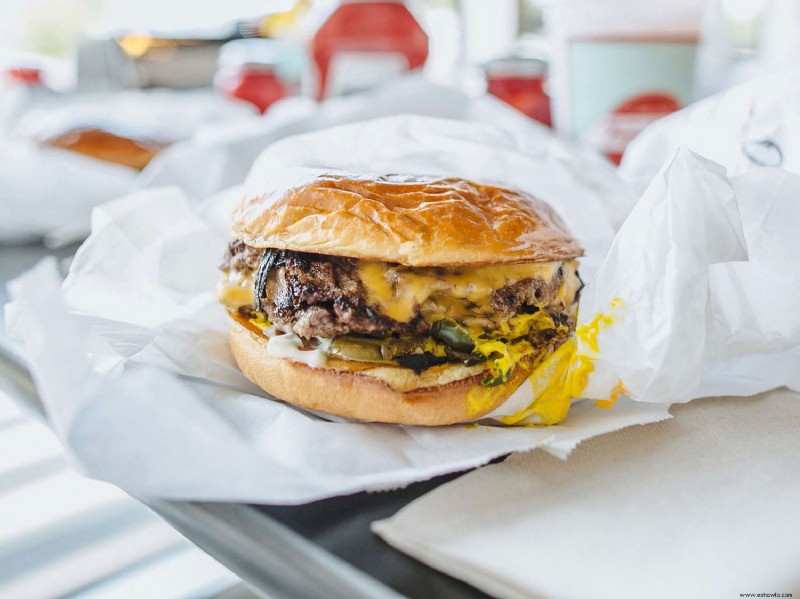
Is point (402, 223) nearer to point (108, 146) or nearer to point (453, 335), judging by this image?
point (453, 335)

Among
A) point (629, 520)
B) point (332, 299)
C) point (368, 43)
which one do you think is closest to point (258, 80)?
point (368, 43)

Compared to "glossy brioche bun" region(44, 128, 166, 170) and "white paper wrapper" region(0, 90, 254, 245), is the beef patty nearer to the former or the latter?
"white paper wrapper" region(0, 90, 254, 245)

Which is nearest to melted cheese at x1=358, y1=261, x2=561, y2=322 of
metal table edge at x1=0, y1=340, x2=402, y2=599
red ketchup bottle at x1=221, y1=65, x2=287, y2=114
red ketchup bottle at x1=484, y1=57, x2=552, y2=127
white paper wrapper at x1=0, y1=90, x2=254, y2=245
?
metal table edge at x1=0, y1=340, x2=402, y2=599

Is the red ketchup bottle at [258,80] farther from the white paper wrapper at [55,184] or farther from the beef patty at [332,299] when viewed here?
the beef patty at [332,299]

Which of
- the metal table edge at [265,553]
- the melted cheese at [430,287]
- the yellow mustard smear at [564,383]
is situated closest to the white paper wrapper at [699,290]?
the yellow mustard smear at [564,383]

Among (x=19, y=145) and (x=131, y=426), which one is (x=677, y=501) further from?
(x=19, y=145)
